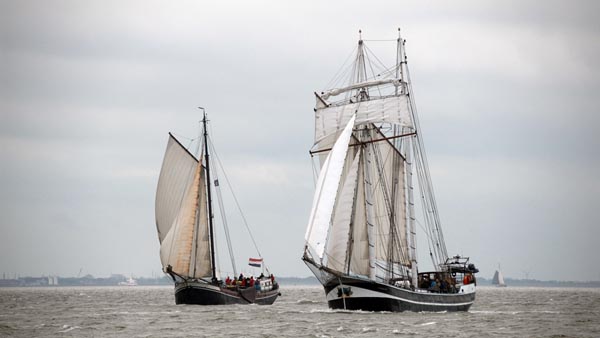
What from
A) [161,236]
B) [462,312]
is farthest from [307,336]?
[161,236]

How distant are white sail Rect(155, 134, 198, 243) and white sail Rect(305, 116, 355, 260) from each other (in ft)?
90.4

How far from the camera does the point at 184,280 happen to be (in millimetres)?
89750

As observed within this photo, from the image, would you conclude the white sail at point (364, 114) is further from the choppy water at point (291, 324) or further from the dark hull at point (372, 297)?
the choppy water at point (291, 324)

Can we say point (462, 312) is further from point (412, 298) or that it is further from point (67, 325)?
point (67, 325)

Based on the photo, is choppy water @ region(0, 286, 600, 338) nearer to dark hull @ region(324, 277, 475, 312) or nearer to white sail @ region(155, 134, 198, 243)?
dark hull @ region(324, 277, 475, 312)

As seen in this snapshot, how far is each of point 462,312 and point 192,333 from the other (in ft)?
102

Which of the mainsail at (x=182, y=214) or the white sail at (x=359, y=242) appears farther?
the mainsail at (x=182, y=214)

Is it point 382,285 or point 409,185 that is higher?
point 409,185

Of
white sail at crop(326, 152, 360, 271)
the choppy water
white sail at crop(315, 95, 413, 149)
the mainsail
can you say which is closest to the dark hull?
the choppy water

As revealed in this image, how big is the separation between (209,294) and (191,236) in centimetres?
584

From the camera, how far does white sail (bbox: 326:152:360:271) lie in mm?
71875

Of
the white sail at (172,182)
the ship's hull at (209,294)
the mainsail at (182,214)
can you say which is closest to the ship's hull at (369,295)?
the ship's hull at (209,294)

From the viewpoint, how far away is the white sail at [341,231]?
236 ft

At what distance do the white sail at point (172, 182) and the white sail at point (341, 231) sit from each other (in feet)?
80.8
